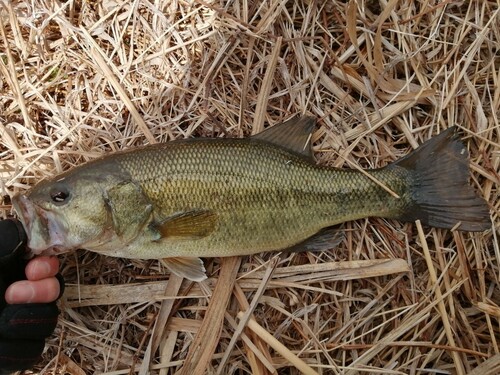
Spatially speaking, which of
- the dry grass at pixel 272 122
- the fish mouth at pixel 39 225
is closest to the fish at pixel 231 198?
the fish mouth at pixel 39 225

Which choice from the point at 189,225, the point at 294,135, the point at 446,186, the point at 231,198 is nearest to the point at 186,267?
the point at 189,225

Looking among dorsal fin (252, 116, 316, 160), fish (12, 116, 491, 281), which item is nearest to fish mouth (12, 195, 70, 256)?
fish (12, 116, 491, 281)

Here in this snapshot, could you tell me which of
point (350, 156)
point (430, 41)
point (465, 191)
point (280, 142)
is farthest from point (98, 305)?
point (430, 41)

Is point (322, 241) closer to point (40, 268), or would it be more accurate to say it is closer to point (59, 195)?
point (59, 195)

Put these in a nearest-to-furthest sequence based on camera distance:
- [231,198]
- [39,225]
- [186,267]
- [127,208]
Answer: [39,225], [127,208], [231,198], [186,267]

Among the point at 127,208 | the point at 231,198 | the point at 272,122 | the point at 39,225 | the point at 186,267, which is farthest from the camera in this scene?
the point at 272,122

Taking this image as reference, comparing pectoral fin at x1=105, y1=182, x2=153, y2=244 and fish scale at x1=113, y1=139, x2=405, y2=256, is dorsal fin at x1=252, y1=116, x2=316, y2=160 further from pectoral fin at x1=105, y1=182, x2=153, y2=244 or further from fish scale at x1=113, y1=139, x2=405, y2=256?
pectoral fin at x1=105, y1=182, x2=153, y2=244
